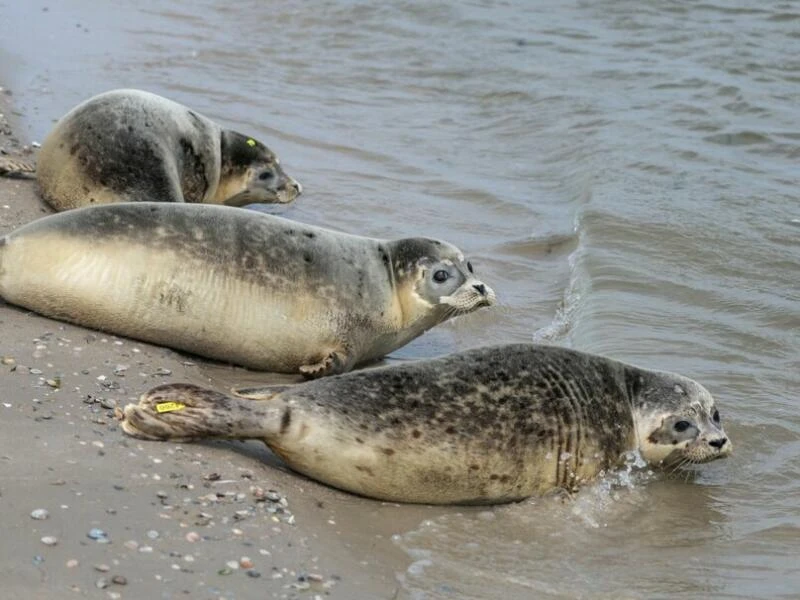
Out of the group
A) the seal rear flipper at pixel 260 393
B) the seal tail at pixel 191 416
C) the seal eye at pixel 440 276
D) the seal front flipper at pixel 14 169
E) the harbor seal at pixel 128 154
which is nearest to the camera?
Answer: the seal tail at pixel 191 416

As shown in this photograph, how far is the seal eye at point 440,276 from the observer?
21.5 feet

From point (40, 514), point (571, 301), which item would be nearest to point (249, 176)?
point (571, 301)

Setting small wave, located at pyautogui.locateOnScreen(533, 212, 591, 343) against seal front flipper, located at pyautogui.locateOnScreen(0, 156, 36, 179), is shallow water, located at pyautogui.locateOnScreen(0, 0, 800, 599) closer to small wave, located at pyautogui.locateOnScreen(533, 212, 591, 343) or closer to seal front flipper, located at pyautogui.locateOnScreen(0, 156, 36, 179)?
small wave, located at pyautogui.locateOnScreen(533, 212, 591, 343)

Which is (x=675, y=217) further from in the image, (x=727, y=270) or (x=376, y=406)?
(x=376, y=406)

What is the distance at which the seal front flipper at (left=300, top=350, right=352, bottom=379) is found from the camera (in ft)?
19.6

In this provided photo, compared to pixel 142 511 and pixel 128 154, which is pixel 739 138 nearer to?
pixel 128 154

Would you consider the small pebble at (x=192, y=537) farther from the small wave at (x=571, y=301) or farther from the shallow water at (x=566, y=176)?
the small wave at (x=571, y=301)

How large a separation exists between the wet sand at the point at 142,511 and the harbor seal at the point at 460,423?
9 centimetres

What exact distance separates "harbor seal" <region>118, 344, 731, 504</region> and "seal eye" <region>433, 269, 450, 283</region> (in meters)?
1.24

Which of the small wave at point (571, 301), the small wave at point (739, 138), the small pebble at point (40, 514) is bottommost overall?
the small wave at point (571, 301)

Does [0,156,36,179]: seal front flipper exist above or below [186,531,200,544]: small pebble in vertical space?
below

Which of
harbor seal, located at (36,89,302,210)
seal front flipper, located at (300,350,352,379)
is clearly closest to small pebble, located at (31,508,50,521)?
seal front flipper, located at (300,350,352,379)

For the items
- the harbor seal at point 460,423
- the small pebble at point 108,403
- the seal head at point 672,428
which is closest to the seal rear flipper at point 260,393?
the harbor seal at point 460,423

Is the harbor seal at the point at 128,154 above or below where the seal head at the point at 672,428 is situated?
above
